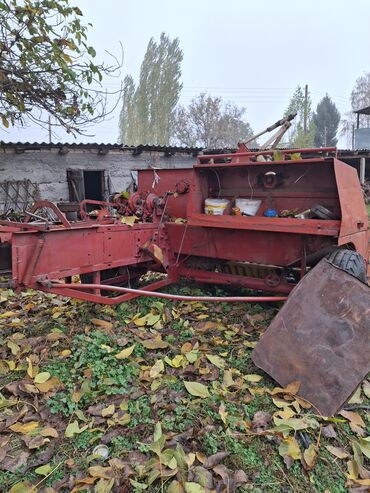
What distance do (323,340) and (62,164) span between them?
11630 millimetres

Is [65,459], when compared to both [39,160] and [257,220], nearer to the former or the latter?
[257,220]

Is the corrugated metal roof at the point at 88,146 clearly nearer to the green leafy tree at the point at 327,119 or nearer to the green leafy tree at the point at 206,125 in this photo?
the green leafy tree at the point at 206,125

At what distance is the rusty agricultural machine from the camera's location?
2.71 metres

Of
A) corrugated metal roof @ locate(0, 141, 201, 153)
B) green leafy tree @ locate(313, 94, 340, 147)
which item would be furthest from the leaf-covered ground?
green leafy tree @ locate(313, 94, 340, 147)

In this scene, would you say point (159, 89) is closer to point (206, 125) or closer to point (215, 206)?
point (206, 125)

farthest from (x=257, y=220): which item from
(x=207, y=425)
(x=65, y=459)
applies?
(x=65, y=459)

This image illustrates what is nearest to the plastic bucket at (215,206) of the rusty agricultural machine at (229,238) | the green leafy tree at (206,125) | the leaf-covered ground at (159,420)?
the rusty agricultural machine at (229,238)

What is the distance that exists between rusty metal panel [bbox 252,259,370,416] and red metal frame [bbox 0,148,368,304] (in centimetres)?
59

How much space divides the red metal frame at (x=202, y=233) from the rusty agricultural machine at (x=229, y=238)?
10mm

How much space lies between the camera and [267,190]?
3.86m

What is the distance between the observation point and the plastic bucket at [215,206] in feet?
12.3

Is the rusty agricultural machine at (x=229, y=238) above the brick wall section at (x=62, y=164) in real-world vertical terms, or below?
below

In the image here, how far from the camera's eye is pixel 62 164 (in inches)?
490

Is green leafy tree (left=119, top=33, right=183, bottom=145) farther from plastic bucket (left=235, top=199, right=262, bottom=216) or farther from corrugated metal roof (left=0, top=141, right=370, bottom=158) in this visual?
plastic bucket (left=235, top=199, right=262, bottom=216)
